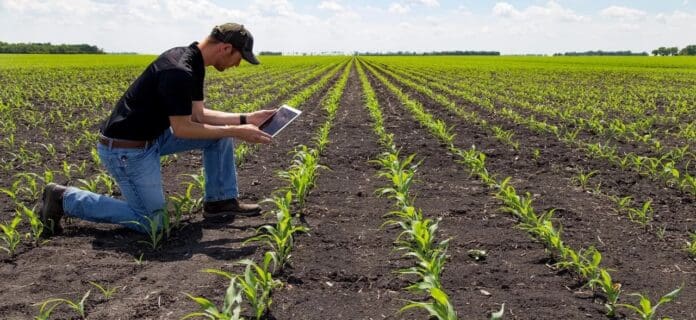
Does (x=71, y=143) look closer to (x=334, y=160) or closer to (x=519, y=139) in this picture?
(x=334, y=160)

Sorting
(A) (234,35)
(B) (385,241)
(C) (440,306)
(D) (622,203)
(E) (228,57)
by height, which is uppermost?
(A) (234,35)

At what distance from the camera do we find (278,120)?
4.91 meters

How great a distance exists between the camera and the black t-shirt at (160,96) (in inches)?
163

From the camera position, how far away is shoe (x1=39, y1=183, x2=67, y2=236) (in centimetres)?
444

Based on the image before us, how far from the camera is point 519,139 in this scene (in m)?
9.31

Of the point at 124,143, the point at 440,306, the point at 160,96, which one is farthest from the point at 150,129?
the point at 440,306

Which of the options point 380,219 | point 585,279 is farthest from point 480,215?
point 585,279

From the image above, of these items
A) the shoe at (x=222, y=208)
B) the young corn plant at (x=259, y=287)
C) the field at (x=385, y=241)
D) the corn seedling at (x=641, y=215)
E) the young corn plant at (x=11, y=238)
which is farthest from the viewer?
the shoe at (x=222, y=208)

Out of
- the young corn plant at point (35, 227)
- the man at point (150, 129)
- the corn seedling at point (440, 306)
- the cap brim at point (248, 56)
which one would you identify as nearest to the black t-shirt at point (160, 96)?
the man at point (150, 129)

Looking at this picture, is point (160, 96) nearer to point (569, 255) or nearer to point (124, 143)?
point (124, 143)

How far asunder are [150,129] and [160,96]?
1.09ft

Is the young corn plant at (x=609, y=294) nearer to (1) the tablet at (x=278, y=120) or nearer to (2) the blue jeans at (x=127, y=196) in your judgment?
(1) the tablet at (x=278, y=120)

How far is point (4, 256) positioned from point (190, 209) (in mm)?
1515

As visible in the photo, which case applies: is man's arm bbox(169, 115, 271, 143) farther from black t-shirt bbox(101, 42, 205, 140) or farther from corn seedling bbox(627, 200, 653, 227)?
corn seedling bbox(627, 200, 653, 227)
